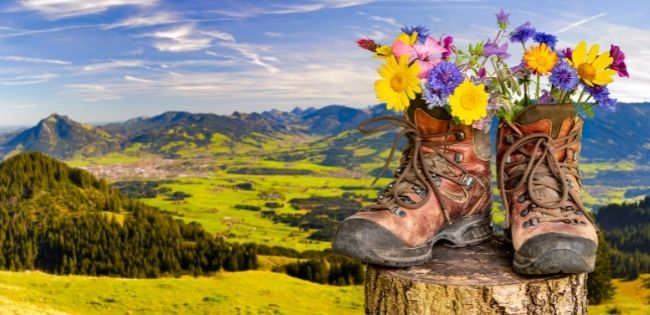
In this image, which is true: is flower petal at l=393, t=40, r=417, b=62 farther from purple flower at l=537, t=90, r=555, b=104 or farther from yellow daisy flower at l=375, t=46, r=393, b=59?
purple flower at l=537, t=90, r=555, b=104

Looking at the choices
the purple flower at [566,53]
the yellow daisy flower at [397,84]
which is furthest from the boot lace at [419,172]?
the purple flower at [566,53]

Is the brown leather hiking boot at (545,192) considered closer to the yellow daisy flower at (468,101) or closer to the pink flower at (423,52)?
the yellow daisy flower at (468,101)

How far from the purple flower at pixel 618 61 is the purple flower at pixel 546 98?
2.35 ft

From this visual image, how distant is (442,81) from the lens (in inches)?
215

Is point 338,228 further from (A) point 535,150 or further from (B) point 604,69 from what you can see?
(B) point 604,69

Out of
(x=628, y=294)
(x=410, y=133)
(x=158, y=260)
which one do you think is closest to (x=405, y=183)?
(x=410, y=133)

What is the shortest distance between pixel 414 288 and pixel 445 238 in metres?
0.96

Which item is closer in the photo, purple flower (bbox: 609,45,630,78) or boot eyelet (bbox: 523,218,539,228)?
boot eyelet (bbox: 523,218,539,228)

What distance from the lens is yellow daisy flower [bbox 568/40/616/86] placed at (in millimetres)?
5918

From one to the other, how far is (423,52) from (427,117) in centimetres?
73

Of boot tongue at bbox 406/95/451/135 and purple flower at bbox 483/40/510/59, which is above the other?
purple flower at bbox 483/40/510/59

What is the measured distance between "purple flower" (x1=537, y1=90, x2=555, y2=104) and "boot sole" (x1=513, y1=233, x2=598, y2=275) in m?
1.68

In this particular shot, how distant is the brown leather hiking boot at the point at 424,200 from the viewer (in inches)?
223

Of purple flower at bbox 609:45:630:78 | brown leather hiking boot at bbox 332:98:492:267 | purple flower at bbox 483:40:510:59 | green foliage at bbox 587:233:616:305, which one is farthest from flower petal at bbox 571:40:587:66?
green foliage at bbox 587:233:616:305
